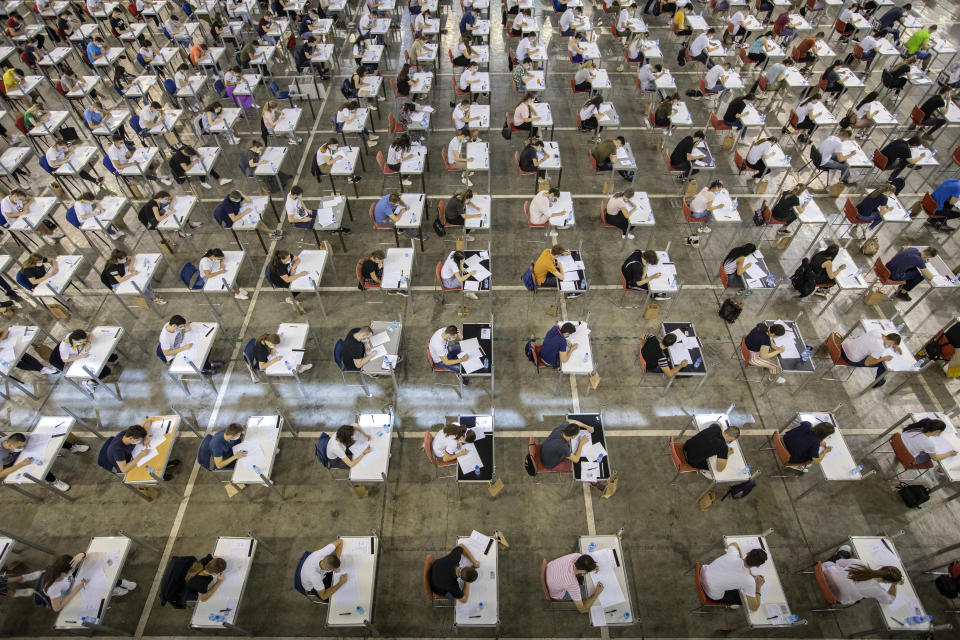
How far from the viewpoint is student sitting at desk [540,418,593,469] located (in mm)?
7023

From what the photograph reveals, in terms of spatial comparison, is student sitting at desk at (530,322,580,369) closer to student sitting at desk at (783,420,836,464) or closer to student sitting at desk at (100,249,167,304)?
student sitting at desk at (783,420,836,464)

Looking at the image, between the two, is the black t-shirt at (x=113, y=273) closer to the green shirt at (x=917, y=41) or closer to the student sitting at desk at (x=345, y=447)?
the student sitting at desk at (x=345, y=447)

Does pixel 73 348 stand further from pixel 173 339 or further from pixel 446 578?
pixel 446 578

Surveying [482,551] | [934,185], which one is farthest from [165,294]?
[934,185]

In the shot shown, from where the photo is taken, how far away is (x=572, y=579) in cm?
611

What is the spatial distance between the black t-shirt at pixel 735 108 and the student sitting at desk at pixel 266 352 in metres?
11.3

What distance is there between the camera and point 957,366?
28.5ft

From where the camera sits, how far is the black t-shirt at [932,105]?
40.8 feet

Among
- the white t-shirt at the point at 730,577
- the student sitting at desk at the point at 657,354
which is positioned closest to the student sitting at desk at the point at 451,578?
the white t-shirt at the point at 730,577

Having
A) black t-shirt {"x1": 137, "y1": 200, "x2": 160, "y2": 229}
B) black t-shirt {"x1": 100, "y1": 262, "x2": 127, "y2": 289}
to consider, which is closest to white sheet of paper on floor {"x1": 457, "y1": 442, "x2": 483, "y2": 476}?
black t-shirt {"x1": 100, "y1": 262, "x2": 127, "y2": 289}

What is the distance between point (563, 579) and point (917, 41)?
18.5 metres

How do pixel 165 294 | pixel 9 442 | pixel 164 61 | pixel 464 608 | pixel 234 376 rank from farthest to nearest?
pixel 164 61 → pixel 165 294 → pixel 234 376 → pixel 9 442 → pixel 464 608

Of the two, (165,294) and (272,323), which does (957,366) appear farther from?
(165,294)

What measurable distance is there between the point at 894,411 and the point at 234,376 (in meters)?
11.5
